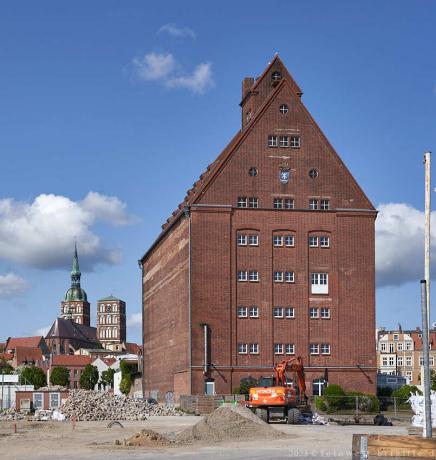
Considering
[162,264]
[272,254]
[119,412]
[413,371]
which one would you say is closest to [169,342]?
[162,264]

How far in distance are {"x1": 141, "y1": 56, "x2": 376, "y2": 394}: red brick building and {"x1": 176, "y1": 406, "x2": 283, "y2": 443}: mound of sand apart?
3207cm

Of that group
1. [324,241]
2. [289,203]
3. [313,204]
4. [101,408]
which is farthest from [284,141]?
[101,408]

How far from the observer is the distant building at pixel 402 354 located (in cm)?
15525

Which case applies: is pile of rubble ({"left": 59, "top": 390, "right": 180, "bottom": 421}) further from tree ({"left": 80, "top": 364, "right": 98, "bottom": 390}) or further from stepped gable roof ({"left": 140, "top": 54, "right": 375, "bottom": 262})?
tree ({"left": 80, "top": 364, "right": 98, "bottom": 390})

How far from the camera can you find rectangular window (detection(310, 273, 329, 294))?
78.6m

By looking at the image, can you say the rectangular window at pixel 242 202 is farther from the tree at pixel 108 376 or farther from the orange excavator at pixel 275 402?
the tree at pixel 108 376

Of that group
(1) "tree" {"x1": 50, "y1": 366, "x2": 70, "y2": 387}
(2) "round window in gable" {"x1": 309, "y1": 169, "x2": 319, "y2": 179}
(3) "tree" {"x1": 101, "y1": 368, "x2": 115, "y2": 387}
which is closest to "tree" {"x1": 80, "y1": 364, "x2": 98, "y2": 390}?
(3) "tree" {"x1": 101, "y1": 368, "x2": 115, "y2": 387}

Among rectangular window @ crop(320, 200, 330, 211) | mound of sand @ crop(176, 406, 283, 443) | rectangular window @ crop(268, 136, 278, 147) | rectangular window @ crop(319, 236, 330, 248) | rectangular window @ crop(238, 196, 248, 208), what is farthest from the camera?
rectangular window @ crop(320, 200, 330, 211)

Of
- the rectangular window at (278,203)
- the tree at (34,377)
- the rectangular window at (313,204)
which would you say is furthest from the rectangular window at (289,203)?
the tree at (34,377)

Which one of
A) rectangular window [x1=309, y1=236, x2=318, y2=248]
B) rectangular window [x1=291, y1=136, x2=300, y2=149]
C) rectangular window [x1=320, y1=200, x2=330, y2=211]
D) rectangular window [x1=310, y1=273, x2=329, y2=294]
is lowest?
rectangular window [x1=310, y1=273, x2=329, y2=294]

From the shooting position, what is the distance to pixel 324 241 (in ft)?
260

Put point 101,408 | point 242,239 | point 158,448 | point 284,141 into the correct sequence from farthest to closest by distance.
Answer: point 284,141 < point 242,239 < point 101,408 < point 158,448

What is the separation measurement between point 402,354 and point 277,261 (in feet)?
277

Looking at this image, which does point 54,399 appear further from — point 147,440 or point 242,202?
point 147,440
